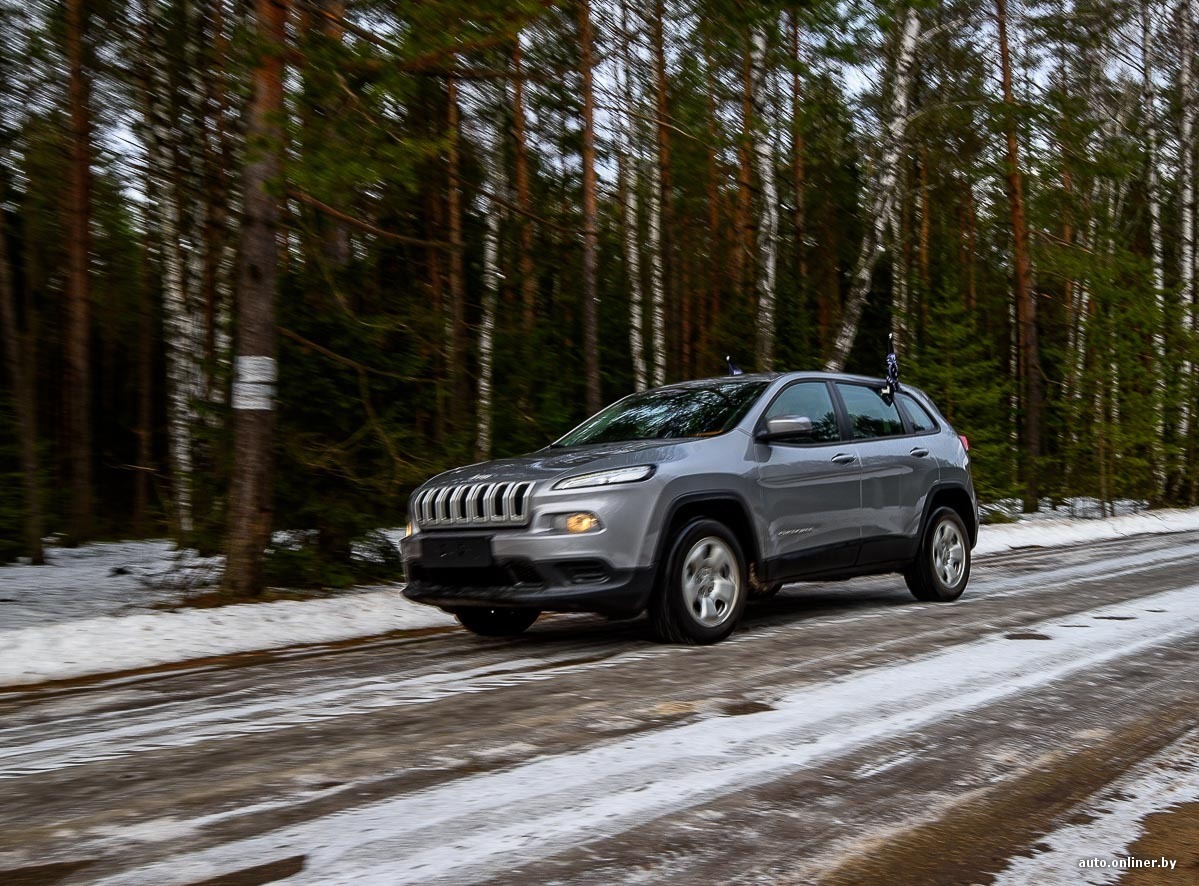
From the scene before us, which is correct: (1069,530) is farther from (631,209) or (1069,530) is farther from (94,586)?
(94,586)

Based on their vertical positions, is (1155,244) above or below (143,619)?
above

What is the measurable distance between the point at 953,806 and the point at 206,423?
8.13 metres

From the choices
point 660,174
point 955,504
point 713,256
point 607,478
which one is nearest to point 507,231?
point 660,174

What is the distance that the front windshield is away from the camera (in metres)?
7.89

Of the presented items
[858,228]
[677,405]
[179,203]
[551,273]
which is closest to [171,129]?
[179,203]

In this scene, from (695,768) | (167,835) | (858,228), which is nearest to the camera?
(167,835)

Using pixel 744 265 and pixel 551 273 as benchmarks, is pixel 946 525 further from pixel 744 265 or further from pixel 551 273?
pixel 744 265

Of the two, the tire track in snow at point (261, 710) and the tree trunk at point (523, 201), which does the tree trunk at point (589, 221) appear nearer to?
the tree trunk at point (523, 201)

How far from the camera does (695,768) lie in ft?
13.8

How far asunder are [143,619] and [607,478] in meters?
3.36

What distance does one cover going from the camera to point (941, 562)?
9.47 metres

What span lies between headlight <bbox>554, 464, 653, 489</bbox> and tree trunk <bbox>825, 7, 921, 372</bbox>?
13.2 meters

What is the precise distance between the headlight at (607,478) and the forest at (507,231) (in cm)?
278

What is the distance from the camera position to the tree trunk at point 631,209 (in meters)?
17.8
